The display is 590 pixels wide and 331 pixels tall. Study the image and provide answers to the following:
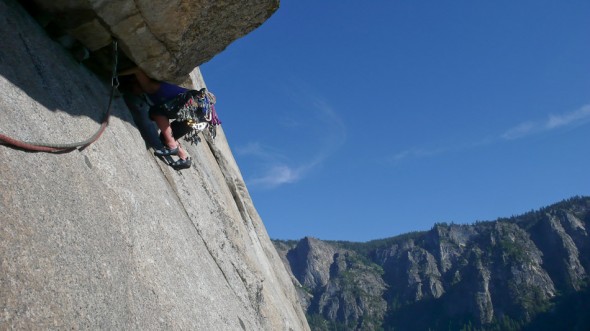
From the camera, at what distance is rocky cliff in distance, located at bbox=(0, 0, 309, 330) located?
3504 millimetres

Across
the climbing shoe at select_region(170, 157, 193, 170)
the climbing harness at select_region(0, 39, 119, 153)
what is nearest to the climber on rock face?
the climbing shoe at select_region(170, 157, 193, 170)

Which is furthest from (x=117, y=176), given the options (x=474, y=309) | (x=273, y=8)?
(x=474, y=309)

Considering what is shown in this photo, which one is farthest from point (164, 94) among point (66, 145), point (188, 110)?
point (66, 145)

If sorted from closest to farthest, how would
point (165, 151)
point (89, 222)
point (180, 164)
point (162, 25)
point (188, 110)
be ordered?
1. point (89, 222)
2. point (162, 25)
3. point (165, 151)
4. point (180, 164)
5. point (188, 110)

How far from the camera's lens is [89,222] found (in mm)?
4316

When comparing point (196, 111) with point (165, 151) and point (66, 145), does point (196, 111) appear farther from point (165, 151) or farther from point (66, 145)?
point (66, 145)

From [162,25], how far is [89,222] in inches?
98.2

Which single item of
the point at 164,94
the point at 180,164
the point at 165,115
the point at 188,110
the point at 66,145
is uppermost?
the point at 164,94

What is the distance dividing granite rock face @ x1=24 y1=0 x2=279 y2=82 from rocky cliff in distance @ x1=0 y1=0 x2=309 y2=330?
0.37 metres

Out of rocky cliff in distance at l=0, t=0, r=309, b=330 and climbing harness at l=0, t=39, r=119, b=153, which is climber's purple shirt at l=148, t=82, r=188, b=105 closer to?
rocky cliff in distance at l=0, t=0, r=309, b=330

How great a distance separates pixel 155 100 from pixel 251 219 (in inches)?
204

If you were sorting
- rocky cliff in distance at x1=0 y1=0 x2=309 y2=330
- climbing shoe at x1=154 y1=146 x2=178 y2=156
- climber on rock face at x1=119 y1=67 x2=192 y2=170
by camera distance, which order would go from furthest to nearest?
1. climber on rock face at x1=119 y1=67 x2=192 y2=170
2. climbing shoe at x1=154 y1=146 x2=178 y2=156
3. rocky cliff in distance at x1=0 y1=0 x2=309 y2=330

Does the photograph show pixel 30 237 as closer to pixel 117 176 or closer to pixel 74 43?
pixel 117 176

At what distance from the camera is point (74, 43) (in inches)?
233
